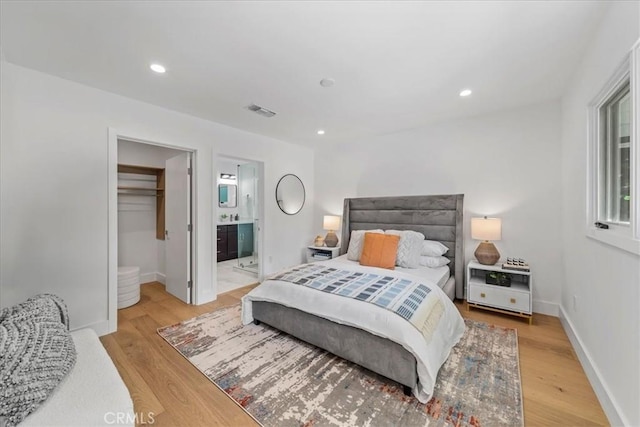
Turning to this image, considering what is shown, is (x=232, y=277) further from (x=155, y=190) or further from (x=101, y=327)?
(x=101, y=327)

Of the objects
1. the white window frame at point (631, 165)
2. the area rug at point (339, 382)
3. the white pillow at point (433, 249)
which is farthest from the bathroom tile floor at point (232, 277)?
the white window frame at point (631, 165)

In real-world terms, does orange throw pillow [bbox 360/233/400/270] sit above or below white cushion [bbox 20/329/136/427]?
above

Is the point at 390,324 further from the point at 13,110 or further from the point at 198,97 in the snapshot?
the point at 13,110

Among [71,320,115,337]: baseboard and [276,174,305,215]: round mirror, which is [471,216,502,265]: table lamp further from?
[71,320,115,337]: baseboard

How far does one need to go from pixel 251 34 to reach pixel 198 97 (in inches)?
51.3

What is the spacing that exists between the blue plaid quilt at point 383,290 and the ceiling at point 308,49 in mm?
1950

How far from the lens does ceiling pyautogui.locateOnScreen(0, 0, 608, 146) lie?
1610 mm

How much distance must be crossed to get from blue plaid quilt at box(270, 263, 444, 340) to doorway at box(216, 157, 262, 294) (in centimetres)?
275

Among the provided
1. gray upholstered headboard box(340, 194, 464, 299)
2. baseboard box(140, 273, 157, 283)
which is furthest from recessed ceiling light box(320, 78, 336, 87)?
baseboard box(140, 273, 157, 283)

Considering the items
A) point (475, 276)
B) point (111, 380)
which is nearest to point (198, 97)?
point (111, 380)

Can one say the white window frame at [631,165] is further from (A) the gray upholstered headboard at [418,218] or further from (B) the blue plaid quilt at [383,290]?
(A) the gray upholstered headboard at [418,218]

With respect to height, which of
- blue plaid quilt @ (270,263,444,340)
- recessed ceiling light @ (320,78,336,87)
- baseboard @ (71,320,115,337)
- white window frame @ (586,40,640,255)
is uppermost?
recessed ceiling light @ (320,78,336,87)

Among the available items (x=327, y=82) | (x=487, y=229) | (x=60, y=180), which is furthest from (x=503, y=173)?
(x=60, y=180)

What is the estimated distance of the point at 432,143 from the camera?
381cm
